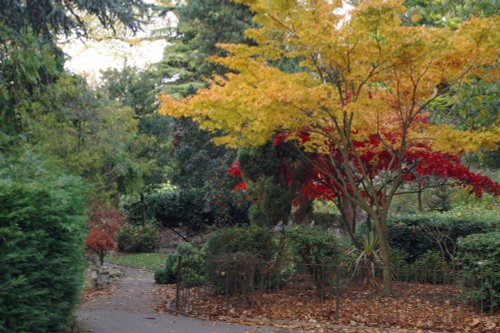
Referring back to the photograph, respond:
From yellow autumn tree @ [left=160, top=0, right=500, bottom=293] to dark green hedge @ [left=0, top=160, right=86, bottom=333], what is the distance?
3.65 meters

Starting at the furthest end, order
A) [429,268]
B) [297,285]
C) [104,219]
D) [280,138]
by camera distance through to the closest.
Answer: [104,219] → [429,268] → [280,138] → [297,285]

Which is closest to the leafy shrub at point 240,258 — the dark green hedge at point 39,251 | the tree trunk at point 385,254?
the tree trunk at point 385,254

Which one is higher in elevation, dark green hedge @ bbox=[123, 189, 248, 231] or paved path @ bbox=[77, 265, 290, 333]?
dark green hedge @ bbox=[123, 189, 248, 231]

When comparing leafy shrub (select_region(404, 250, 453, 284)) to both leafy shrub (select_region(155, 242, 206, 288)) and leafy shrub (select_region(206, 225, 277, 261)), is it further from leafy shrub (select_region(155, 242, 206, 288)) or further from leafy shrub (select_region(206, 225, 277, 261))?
leafy shrub (select_region(155, 242, 206, 288))

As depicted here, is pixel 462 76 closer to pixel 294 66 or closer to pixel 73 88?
pixel 73 88

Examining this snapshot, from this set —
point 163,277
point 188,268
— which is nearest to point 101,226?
point 163,277

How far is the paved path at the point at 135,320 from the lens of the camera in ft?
27.6

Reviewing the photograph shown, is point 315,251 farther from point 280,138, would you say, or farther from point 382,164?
point 382,164

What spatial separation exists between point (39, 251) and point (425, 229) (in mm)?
10491

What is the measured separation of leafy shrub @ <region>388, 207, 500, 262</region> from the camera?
14.5 m

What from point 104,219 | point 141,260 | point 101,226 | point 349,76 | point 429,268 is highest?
point 349,76

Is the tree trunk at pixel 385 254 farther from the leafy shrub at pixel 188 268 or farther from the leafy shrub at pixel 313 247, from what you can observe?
the leafy shrub at pixel 188 268

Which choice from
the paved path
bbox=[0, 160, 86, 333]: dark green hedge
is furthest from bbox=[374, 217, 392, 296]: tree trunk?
bbox=[0, 160, 86, 333]: dark green hedge

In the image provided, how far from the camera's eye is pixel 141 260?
21062mm
